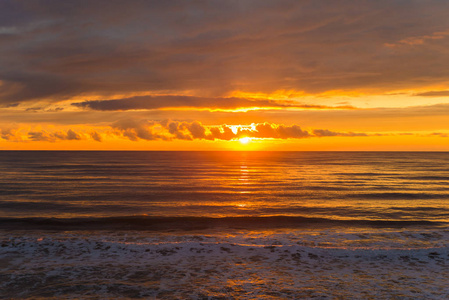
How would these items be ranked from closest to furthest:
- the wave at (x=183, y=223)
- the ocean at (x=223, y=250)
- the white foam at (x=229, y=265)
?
the white foam at (x=229, y=265)
the ocean at (x=223, y=250)
the wave at (x=183, y=223)

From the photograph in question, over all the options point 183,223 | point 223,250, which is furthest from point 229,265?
point 183,223

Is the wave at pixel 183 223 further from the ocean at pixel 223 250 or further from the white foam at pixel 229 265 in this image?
the white foam at pixel 229 265

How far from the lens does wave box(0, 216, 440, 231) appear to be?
2584 centimetres

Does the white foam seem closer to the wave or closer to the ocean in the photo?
the ocean

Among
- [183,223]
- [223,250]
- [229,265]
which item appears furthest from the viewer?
[183,223]

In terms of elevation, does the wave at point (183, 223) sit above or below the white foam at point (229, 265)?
below

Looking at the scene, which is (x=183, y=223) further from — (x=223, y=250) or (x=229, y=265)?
(x=229, y=265)

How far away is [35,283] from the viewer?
13.2 m

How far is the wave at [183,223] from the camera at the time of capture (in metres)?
25.8

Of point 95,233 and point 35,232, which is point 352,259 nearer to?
point 95,233

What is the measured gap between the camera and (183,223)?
27.3 meters

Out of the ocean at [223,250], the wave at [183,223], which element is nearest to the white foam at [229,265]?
the ocean at [223,250]

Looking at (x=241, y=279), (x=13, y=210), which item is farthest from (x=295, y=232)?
(x=13, y=210)

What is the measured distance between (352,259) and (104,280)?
12.1 metres
